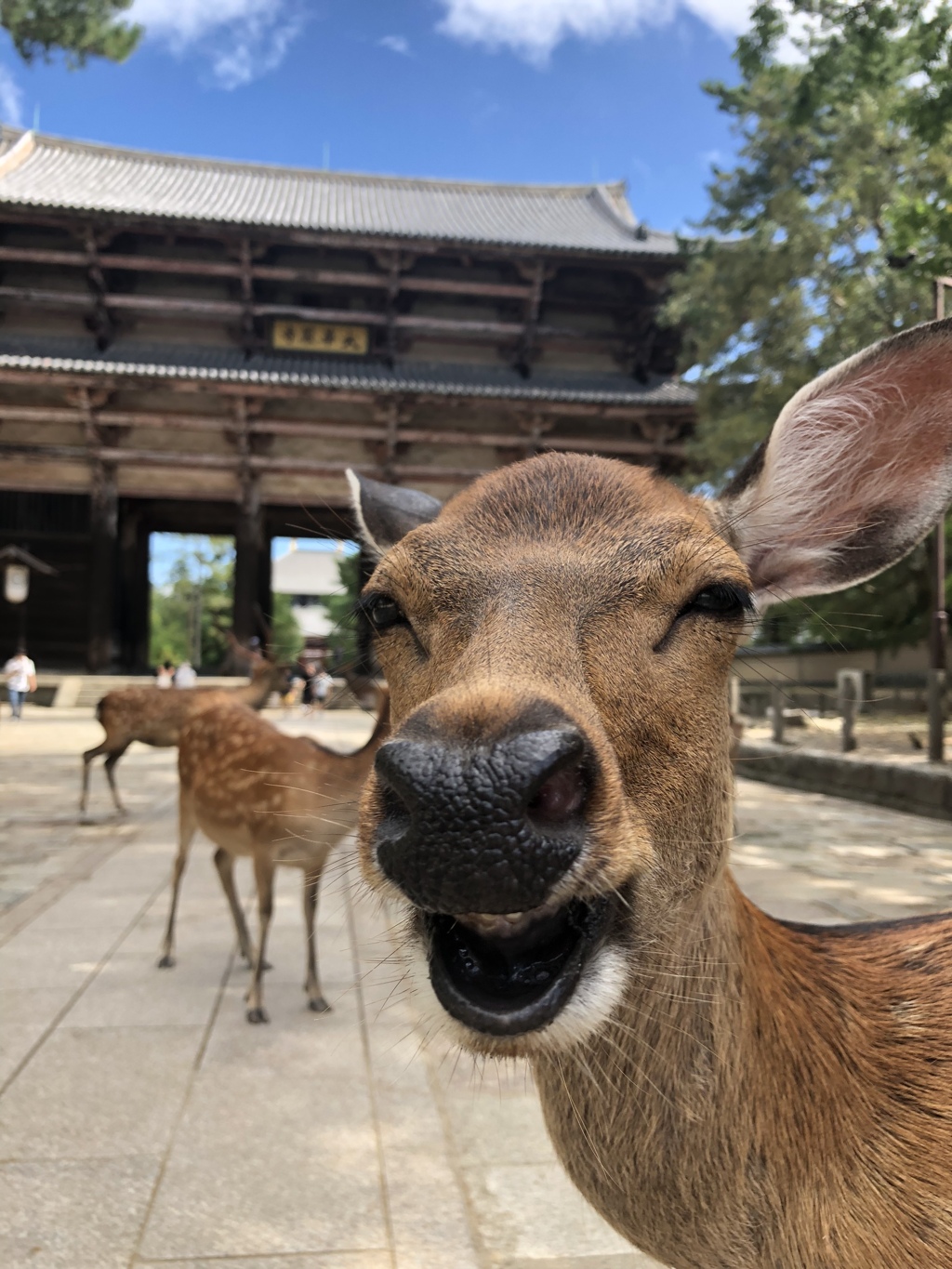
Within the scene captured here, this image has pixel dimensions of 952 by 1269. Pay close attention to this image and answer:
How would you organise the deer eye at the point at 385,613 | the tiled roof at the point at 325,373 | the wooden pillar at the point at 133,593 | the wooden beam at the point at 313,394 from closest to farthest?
the deer eye at the point at 385,613 < the wooden beam at the point at 313,394 < the tiled roof at the point at 325,373 < the wooden pillar at the point at 133,593

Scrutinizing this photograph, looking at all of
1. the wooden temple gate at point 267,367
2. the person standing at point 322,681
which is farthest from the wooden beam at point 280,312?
the person standing at point 322,681

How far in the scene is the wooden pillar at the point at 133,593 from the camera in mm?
21734

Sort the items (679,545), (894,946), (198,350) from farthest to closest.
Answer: (198,350) < (894,946) < (679,545)

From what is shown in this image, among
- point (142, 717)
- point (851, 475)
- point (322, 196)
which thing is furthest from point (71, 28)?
point (322, 196)

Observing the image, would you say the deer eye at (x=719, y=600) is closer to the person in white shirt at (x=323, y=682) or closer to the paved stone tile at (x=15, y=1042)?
the person in white shirt at (x=323, y=682)

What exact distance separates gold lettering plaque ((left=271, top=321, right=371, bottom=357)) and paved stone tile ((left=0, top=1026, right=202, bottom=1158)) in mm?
18047

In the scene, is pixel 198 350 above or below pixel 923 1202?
above

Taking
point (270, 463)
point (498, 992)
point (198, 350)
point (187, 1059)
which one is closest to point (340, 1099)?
point (187, 1059)

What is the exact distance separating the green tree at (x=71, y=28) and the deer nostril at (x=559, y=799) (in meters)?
10.9

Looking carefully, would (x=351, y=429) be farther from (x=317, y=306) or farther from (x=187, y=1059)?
(x=187, y=1059)

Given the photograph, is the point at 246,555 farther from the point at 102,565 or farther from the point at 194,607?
the point at 194,607

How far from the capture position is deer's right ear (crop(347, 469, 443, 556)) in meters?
1.91

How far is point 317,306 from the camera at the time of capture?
19844 millimetres

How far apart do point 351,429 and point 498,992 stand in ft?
59.9
